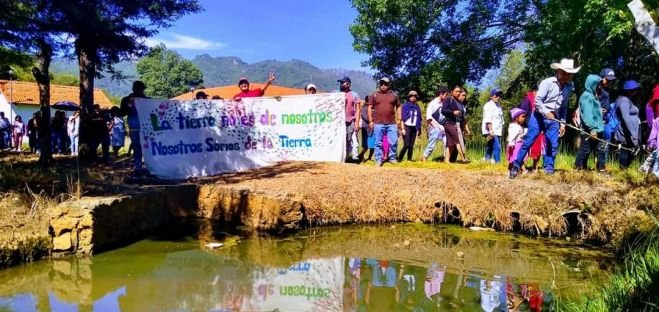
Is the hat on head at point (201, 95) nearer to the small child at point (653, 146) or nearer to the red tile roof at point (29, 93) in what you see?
the small child at point (653, 146)

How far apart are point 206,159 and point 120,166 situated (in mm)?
2406

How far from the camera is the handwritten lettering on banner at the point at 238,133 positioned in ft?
30.7

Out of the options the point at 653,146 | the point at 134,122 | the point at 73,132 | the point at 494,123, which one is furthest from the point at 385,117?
the point at 73,132

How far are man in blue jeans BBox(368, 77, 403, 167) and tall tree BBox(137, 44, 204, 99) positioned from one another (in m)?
79.8

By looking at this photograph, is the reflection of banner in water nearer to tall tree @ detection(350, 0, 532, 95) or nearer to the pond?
the pond

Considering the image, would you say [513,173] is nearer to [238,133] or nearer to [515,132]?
[515,132]

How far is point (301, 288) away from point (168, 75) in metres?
104

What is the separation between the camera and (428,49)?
17531mm

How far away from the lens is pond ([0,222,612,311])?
4293mm

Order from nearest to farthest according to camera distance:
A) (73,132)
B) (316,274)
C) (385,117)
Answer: (316,274) → (385,117) → (73,132)

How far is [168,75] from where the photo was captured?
103 m

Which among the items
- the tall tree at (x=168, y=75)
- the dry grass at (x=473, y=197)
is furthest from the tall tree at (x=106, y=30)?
the tall tree at (x=168, y=75)

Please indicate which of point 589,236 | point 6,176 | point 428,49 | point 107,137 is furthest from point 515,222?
point 428,49

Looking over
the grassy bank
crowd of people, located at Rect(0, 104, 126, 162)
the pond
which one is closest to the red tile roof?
crowd of people, located at Rect(0, 104, 126, 162)
